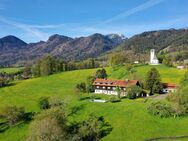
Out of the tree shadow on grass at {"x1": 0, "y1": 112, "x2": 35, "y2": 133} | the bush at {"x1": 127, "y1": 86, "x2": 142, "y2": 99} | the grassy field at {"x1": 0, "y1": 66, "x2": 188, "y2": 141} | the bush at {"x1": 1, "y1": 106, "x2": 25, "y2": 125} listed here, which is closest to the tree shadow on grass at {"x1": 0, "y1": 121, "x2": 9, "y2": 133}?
the tree shadow on grass at {"x1": 0, "y1": 112, "x2": 35, "y2": 133}

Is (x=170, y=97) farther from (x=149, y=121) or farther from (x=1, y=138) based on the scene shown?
(x=1, y=138)

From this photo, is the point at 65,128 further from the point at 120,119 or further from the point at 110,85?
the point at 110,85

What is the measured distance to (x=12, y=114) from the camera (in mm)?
90625

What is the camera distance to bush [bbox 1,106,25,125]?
296 ft

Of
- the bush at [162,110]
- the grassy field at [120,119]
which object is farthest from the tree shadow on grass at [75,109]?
the bush at [162,110]

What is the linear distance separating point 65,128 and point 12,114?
25149 mm

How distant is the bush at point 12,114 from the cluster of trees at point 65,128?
44.9ft

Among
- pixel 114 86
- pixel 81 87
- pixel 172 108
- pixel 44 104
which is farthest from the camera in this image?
pixel 81 87

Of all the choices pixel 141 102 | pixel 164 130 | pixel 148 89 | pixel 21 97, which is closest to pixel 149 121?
pixel 164 130

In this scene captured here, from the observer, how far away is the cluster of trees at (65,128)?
6456 centimetres

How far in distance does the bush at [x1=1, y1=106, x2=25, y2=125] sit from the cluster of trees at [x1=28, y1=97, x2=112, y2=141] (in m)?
13.7

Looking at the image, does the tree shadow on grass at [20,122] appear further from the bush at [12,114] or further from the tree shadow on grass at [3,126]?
the bush at [12,114]

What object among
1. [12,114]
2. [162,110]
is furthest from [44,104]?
[162,110]

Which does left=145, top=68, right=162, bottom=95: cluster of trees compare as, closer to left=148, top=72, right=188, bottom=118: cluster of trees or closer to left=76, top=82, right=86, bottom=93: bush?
left=76, top=82, right=86, bottom=93: bush
